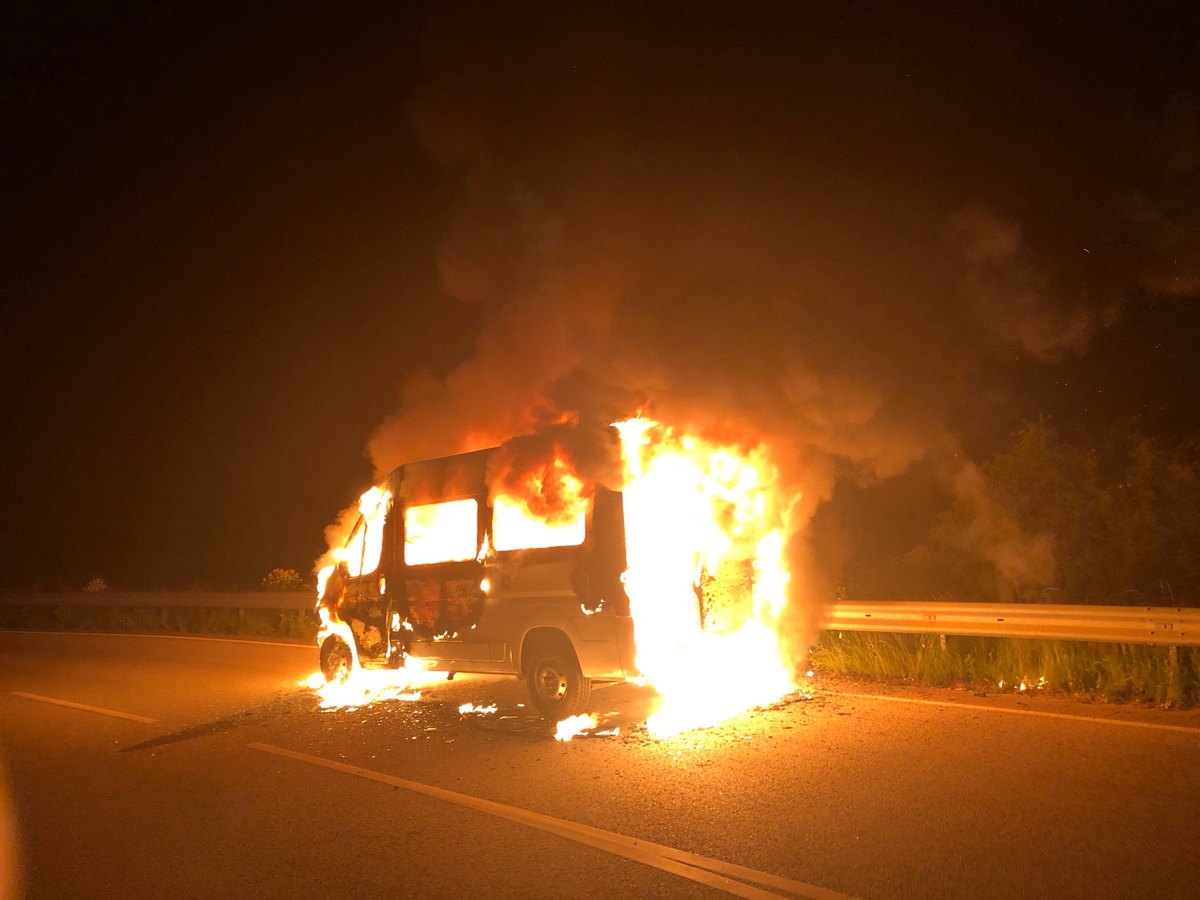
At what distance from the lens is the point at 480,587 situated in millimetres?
8375

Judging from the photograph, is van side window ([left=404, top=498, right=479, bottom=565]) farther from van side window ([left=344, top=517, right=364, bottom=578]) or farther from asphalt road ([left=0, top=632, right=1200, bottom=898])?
asphalt road ([left=0, top=632, right=1200, bottom=898])

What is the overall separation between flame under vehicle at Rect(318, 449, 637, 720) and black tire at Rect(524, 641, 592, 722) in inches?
0.5

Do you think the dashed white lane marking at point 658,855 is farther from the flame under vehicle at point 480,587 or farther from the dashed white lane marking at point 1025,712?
the dashed white lane marking at point 1025,712

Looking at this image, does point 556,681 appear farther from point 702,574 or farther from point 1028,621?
point 1028,621

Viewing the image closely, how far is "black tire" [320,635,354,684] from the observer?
10008 mm

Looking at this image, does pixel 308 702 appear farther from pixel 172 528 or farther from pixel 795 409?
pixel 172 528

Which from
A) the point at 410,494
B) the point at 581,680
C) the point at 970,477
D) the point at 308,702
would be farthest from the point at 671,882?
the point at 970,477

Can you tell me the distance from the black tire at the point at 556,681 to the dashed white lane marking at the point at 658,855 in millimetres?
1804

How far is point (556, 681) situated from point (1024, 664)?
436 cm

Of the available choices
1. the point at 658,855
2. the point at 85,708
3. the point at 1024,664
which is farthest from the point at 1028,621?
the point at 85,708

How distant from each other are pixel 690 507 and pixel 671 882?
403 cm

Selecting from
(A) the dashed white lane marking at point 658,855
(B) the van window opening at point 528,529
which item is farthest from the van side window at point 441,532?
(A) the dashed white lane marking at point 658,855

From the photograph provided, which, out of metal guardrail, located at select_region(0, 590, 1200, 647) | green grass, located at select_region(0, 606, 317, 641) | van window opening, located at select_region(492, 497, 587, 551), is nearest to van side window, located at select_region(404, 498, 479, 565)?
van window opening, located at select_region(492, 497, 587, 551)

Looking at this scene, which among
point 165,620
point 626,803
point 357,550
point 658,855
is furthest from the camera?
point 165,620
